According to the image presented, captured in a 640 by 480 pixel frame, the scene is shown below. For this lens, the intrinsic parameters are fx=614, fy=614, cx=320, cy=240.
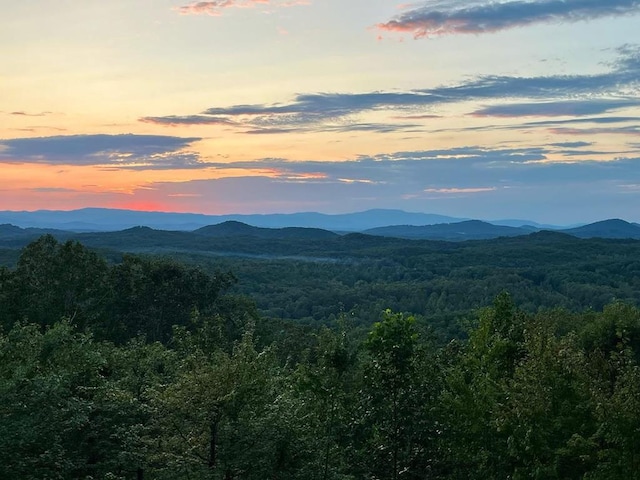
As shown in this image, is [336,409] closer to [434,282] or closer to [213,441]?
[213,441]

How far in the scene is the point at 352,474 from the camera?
1675cm

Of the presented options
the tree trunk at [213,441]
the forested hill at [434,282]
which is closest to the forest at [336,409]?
the tree trunk at [213,441]

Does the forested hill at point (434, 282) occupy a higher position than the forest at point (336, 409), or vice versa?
the forest at point (336, 409)

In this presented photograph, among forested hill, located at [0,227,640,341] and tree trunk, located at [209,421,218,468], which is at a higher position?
tree trunk, located at [209,421,218,468]

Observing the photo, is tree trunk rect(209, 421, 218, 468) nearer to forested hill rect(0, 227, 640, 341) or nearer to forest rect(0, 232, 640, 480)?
forest rect(0, 232, 640, 480)

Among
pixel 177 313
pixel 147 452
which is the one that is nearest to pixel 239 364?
pixel 147 452

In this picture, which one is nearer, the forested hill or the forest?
the forest

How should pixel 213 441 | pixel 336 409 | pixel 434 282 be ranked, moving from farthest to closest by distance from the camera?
pixel 434 282 → pixel 336 409 → pixel 213 441

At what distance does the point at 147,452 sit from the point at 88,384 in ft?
13.5

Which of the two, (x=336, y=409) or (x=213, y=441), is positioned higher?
(x=336, y=409)

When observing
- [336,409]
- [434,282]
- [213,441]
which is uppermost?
[336,409]

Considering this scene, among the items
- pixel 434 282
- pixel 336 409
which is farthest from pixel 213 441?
pixel 434 282

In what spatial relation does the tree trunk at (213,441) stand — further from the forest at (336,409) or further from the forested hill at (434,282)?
the forested hill at (434,282)

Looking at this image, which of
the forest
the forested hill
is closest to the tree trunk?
the forest
